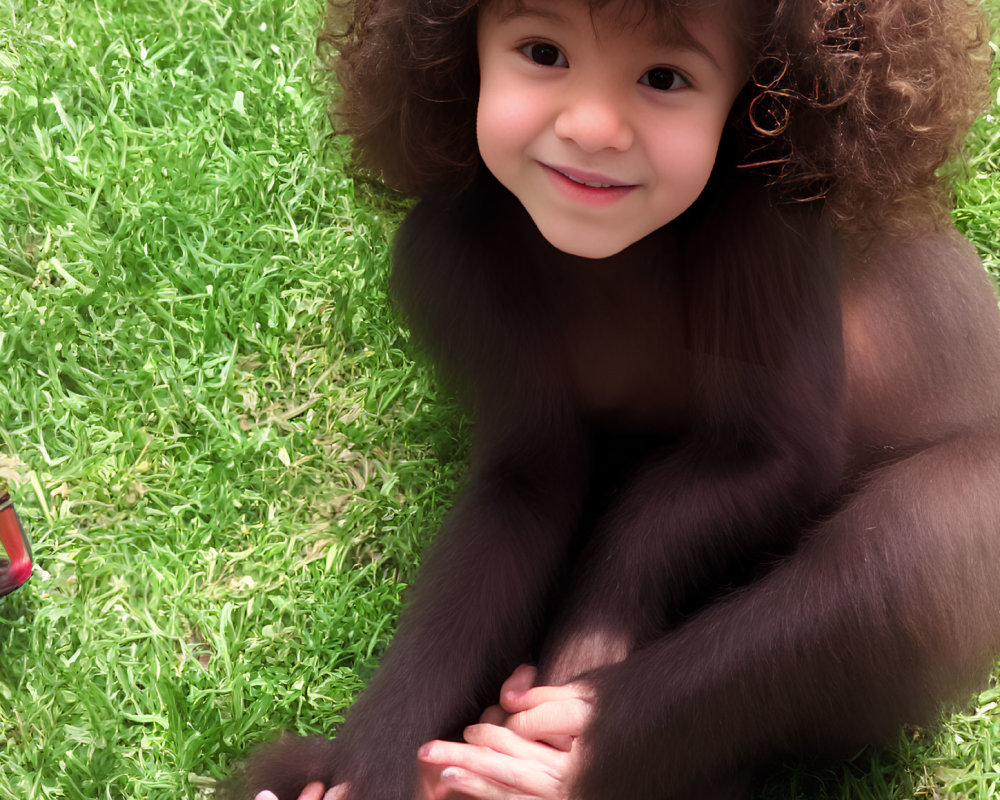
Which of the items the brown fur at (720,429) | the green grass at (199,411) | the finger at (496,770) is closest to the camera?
the brown fur at (720,429)

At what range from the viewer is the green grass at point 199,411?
7.31ft

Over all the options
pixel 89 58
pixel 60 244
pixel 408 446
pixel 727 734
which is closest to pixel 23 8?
pixel 89 58

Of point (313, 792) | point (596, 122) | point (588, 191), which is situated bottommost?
point (313, 792)

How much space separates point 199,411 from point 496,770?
108cm

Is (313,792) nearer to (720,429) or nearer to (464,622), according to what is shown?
(464,622)

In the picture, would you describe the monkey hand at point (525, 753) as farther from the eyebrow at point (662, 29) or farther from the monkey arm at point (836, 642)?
the eyebrow at point (662, 29)

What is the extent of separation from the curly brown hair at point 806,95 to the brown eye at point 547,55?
0.41 feet

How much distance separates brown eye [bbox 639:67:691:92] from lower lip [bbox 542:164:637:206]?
139mm

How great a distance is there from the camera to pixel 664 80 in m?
1.62

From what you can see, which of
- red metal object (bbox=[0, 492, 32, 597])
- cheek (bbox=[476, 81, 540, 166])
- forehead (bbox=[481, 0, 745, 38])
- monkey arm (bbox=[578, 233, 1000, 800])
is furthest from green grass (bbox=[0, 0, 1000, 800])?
forehead (bbox=[481, 0, 745, 38])

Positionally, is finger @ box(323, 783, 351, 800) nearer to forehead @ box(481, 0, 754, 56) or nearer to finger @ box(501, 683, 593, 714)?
finger @ box(501, 683, 593, 714)

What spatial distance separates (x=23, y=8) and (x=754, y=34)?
2399mm

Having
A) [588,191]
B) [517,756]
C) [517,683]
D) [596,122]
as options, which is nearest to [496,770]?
[517,756]

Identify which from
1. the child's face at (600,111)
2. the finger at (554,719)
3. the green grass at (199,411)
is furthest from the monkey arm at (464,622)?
the child's face at (600,111)
